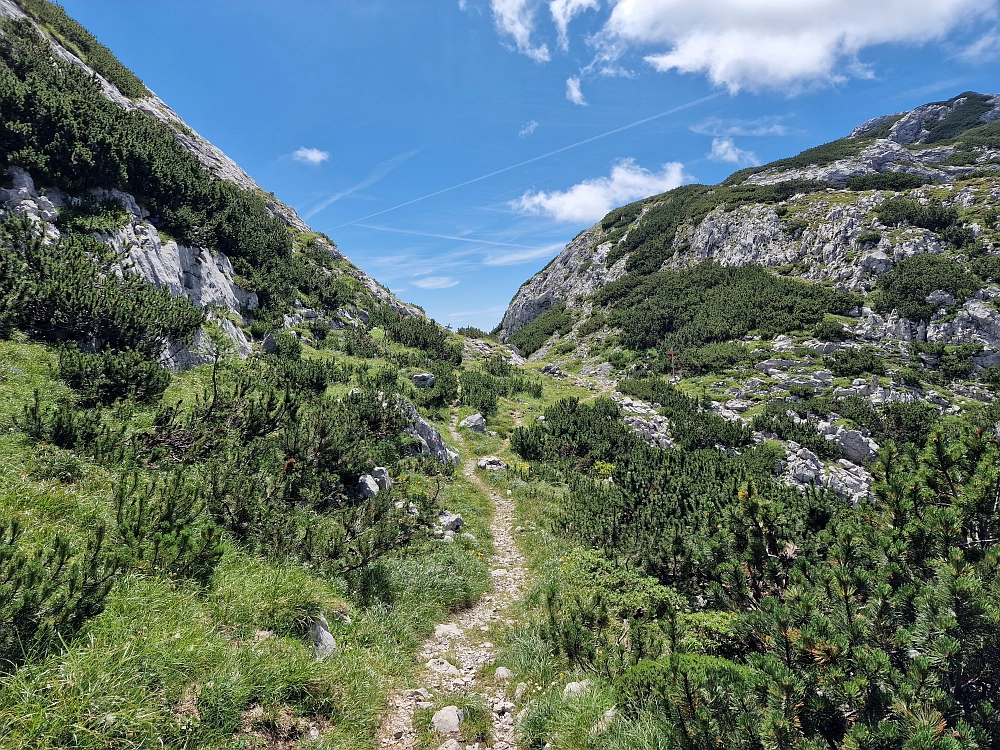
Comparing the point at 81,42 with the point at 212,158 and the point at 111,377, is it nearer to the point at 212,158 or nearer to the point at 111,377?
the point at 212,158

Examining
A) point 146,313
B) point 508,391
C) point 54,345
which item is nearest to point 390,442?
point 146,313

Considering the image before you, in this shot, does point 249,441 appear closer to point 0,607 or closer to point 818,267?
point 0,607

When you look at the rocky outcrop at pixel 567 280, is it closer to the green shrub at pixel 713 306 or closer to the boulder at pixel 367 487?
the green shrub at pixel 713 306

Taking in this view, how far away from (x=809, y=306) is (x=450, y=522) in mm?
40631

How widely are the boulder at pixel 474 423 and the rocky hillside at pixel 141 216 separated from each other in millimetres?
9712

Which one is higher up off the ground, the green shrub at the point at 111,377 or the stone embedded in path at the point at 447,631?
the green shrub at the point at 111,377

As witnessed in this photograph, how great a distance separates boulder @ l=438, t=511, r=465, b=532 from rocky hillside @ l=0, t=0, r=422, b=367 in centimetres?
886

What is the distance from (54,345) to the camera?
892cm

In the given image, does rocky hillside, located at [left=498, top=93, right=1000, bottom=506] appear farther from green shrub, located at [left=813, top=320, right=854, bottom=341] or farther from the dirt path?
the dirt path

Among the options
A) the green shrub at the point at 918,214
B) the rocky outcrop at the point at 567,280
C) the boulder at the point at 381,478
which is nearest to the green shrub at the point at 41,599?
the boulder at the point at 381,478

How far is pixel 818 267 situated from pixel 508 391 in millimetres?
38360

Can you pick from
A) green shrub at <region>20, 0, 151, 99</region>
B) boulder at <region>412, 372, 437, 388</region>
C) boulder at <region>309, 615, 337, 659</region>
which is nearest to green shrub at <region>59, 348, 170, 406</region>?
boulder at <region>309, 615, 337, 659</region>

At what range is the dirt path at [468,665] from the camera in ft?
13.6

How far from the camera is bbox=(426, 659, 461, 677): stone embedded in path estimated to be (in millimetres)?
5320
